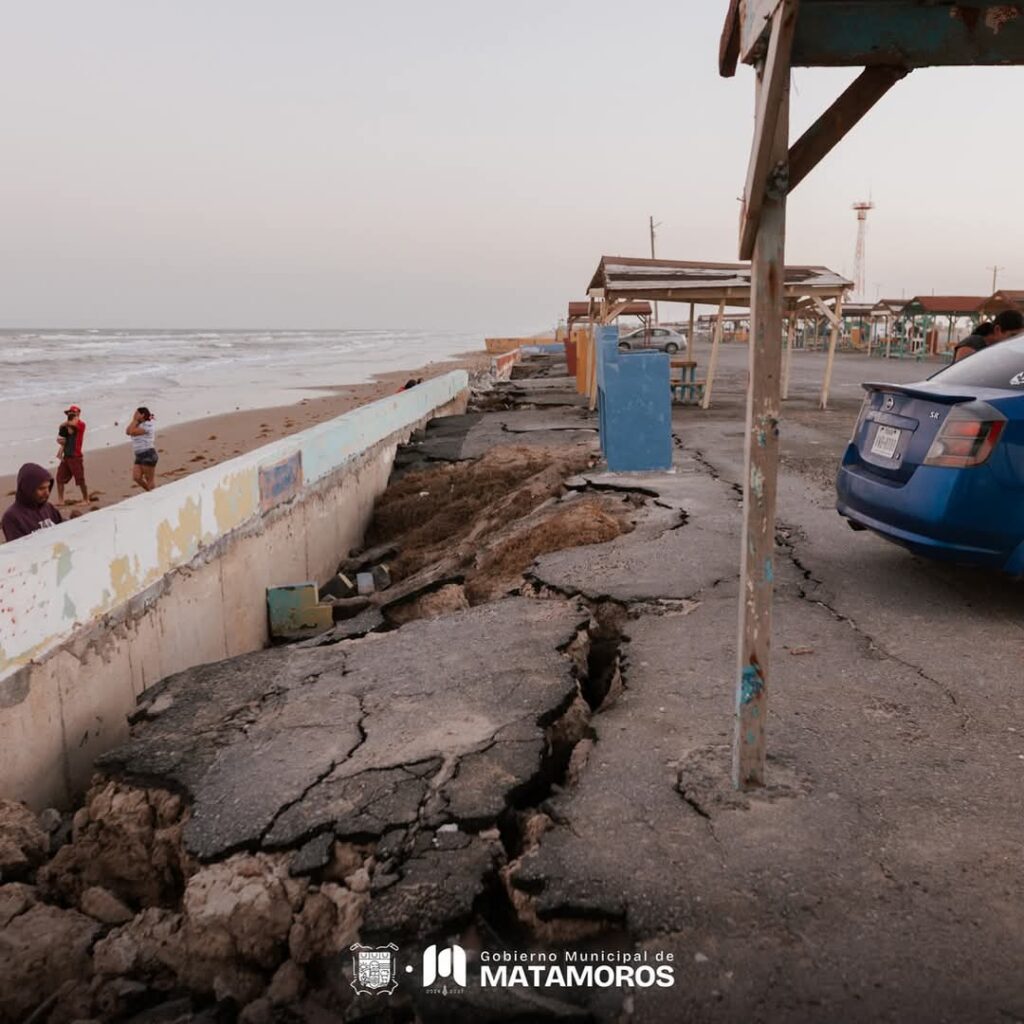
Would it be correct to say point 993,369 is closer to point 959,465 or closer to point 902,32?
point 959,465

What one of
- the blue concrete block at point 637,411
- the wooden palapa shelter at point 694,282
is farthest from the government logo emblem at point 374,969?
the wooden palapa shelter at point 694,282

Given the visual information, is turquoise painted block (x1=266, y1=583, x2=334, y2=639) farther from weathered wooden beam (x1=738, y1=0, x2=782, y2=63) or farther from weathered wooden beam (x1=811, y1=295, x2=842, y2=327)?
weathered wooden beam (x1=811, y1=295, x2=842, y2=327)

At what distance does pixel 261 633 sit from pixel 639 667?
3.45m

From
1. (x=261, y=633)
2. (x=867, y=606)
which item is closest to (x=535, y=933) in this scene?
(x=867, y=606)

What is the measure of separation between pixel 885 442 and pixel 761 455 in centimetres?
267

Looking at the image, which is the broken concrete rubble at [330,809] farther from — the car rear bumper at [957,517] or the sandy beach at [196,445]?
the sandy beach at [196,445]

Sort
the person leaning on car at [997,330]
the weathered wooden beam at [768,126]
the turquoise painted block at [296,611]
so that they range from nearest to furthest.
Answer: the weathered wooden beam at [768,126] → the turquoise painted block at [296,611] → the person leaning on car at [997,330]

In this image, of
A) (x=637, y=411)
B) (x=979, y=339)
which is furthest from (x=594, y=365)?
(x=979, y=339)

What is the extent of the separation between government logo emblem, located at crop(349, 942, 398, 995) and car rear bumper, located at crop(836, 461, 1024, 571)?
11.8 feet

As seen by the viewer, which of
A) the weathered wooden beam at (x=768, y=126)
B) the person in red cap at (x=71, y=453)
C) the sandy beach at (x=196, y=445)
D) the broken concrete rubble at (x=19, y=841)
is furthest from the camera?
the sandy beach at (x=196, y=445)

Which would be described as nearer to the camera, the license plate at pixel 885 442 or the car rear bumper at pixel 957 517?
the car rear bumper at pixel 957 517

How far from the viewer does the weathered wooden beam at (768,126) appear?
7.51 ft

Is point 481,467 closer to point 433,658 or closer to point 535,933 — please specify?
point 433,658

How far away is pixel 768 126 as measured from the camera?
248 cm
